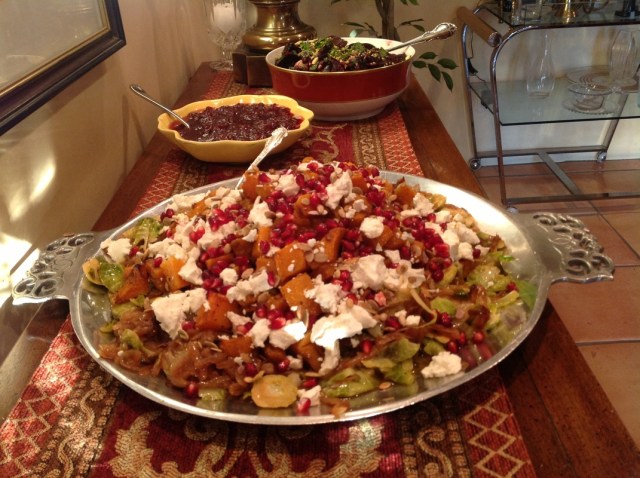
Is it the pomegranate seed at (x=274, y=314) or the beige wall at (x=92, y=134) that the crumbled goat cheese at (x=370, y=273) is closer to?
the pomegranate seed at (x=274, y=314)

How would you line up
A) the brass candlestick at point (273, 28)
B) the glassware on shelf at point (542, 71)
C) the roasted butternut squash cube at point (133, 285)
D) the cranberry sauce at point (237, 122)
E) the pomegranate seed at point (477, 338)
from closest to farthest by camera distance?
the pomegranate seed at point (477, 338), the roasted butternut squash cube at point (133, 285), the cranberry sauce at point (237, 122), the brass candlestick at point (273, 28), the glassware on shelf at point (542, 71)

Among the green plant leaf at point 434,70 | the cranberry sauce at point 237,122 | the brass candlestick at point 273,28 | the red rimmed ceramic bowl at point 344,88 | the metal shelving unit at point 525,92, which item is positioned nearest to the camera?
the cranberry sauce at point 237,122

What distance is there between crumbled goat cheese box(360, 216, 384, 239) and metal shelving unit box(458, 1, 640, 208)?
1.80 meters

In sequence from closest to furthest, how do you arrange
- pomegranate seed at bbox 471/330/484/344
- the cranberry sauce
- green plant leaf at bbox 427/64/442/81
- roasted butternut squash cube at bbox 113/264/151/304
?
pomegranate seed at bbox 471/330/484/344 < roasted butternut squash cube at bbox 113/264/151/304 < the cranberry sauce < green plant leaf at bbox 427/64/442/81

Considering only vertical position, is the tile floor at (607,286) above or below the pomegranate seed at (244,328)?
below

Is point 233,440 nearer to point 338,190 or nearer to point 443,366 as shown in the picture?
point 443,366

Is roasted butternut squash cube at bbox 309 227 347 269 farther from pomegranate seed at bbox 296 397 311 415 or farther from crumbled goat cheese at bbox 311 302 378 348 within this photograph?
pomegranate seed at bbox 296 397 311 415

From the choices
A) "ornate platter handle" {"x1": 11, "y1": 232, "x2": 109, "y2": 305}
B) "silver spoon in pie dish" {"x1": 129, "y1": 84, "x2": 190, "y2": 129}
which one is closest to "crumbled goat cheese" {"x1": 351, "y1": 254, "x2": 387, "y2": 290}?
"ornate platter handle" {"x1": 11, "y1": 232, "x2": 109, "y2": 305}

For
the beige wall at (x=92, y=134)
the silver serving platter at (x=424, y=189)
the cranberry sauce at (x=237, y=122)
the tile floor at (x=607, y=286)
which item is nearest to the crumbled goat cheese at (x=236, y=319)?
the silver serving platter at (x=424, y=189)

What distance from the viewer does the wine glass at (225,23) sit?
234 centimetres

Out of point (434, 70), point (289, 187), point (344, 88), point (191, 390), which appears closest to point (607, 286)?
point (434, 70)

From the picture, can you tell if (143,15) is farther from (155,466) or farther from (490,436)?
(490,436)

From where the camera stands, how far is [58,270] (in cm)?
91

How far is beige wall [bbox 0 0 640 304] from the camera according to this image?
100 centimetres
